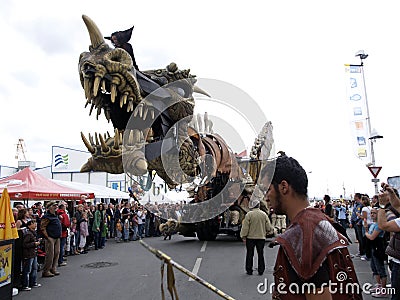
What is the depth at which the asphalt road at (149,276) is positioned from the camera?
6.59 m

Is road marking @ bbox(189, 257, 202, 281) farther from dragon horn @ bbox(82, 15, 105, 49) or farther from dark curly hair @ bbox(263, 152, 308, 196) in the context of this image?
dark curly hair @ bbox(263, 152, 308, 196)

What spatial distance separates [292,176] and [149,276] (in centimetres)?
678

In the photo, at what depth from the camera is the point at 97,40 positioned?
3.37m

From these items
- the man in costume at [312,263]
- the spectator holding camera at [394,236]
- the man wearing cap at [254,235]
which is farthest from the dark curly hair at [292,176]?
the man wearing cap at [254,235]

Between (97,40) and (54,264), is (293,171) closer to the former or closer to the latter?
(97,40)

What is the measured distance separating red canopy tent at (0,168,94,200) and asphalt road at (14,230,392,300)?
2.03m

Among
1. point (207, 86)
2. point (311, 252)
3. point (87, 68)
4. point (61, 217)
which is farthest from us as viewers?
point (61, 217)

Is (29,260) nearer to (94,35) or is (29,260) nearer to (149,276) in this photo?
(149,276)

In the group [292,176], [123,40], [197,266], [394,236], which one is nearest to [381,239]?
[394,236]

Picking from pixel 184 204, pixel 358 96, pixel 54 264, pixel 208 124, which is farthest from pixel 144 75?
pixel 358 96

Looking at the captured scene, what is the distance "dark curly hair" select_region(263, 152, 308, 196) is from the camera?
78.1 inches

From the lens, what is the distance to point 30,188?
10578 millimetres

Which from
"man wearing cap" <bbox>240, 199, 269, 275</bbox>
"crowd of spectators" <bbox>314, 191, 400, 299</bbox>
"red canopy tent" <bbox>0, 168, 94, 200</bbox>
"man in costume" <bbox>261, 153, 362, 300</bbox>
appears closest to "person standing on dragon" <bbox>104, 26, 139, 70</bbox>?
"crowd of spectators" <bbox>314, 191, 400, 299</bbox>

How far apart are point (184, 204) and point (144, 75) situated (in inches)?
162
